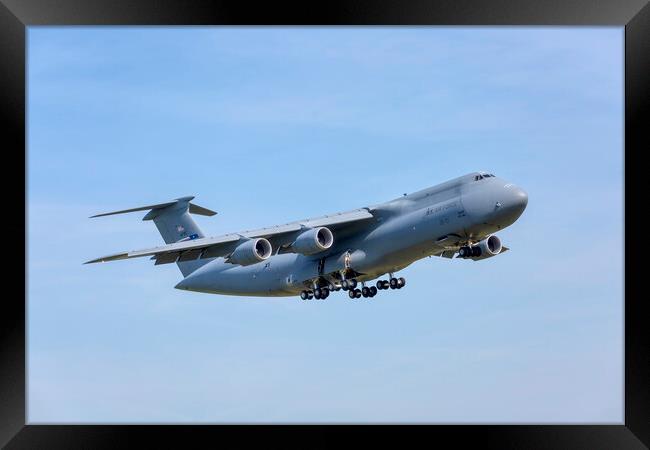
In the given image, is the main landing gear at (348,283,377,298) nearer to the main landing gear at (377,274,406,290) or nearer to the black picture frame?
the main landing gear at (377,274,406,290)

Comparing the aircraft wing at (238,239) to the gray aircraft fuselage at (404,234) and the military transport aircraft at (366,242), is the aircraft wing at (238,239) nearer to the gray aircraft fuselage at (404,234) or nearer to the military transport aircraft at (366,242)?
the military transport aircraft at (366,242)

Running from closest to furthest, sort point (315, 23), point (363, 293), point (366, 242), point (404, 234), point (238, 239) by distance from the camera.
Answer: point (315, 23) < point (404, 234) < point (238, 239) < point (366, 242) < point (363, 293)

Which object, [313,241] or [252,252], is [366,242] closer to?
[313,241]

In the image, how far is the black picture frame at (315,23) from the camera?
527 inches

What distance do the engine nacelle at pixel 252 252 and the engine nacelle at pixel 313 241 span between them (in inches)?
24.2

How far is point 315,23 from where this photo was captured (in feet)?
45.1

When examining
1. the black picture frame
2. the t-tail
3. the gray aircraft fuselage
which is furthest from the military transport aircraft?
the black picture frame

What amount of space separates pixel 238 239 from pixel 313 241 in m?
1.56

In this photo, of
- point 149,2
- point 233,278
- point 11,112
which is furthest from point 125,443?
point 233,278

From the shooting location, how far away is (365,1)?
1334cm

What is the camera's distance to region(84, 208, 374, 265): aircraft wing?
20.3m

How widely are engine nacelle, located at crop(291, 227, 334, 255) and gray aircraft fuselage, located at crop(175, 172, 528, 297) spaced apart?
2.75ft

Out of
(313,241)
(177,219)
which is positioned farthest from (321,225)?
(177,219)

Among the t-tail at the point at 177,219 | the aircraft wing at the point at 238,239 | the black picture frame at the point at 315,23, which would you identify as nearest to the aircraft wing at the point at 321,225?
the aircraft wing at the point at 238,239
